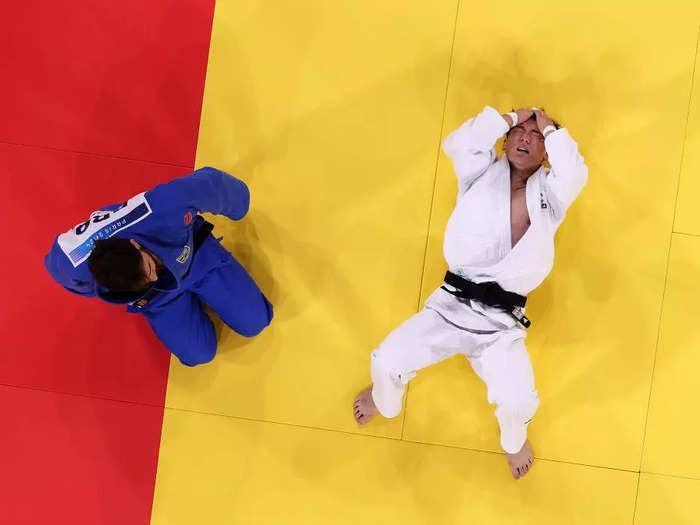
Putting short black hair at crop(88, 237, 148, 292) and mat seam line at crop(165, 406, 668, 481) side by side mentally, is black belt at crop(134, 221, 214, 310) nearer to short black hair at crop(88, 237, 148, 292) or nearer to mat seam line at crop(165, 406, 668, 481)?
short black hair at crop(88, 237, 148, 292)

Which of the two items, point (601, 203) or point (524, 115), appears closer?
point (524, 115)

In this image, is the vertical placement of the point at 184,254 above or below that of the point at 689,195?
below

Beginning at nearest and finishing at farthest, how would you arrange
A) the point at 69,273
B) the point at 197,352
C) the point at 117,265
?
1. the point at 117,265
2. the point at 69,273
3. the point at 197,352

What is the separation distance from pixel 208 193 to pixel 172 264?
31 cm

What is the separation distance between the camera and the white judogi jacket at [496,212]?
83.7 inches

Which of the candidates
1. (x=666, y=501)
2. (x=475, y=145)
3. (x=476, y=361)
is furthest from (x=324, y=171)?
(x=666, y=501)

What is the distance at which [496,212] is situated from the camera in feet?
7.14

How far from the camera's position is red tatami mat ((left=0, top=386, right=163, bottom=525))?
2.60 meters

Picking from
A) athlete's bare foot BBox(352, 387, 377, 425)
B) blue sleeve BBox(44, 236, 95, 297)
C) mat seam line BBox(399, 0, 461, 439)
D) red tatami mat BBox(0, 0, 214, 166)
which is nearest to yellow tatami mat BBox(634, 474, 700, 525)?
mat seam line BBox(399, 0, 461, 439)

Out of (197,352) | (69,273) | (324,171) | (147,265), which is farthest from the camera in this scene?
(324,171)

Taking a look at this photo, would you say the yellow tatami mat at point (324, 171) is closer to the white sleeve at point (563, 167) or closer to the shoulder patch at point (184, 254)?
the shoulder patch at point (184, 254)

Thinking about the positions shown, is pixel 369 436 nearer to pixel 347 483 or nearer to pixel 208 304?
pixel 347 483

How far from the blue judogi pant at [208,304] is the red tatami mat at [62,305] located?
264mm

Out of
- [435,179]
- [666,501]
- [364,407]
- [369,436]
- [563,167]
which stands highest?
[563,167]
